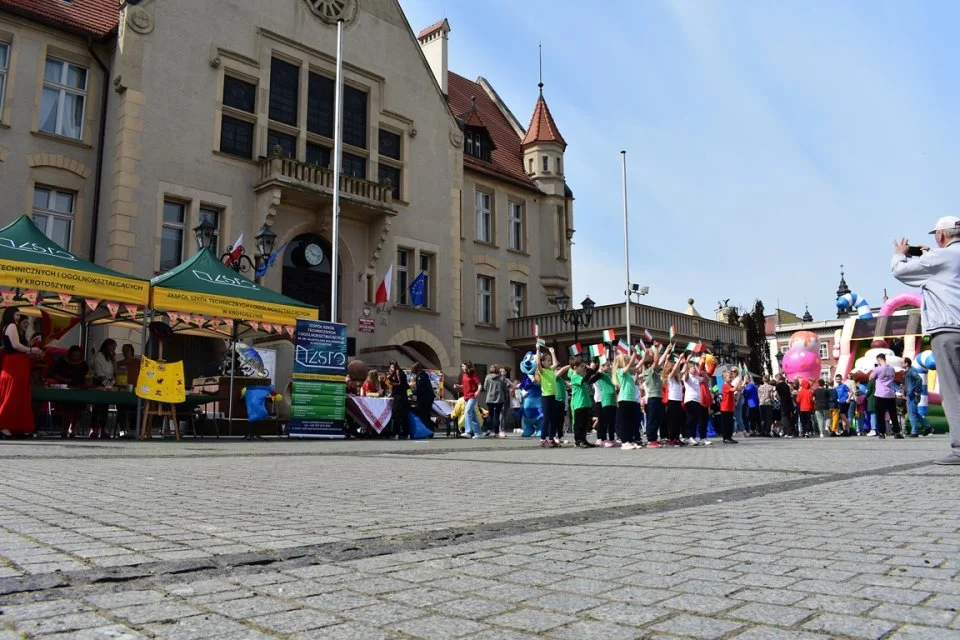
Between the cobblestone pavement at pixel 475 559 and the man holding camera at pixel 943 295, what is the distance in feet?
4.23

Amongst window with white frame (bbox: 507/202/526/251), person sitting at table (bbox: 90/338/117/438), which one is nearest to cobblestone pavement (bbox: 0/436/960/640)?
person sitting at table (bbox: 90/338/117/438)

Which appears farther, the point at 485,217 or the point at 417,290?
the point at 485,217

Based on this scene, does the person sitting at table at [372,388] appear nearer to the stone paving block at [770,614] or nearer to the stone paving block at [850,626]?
the stone paving block at [770,614]

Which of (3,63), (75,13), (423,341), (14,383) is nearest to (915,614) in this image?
(14,383)

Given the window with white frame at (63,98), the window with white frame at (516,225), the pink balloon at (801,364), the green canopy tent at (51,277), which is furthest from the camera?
the window with white frame at (516,225)

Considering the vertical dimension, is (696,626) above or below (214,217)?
below

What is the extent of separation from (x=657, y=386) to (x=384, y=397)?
7.61 metres

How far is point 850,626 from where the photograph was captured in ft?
7.58

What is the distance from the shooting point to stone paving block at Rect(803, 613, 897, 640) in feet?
7.34

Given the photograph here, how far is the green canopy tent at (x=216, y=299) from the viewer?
15.2 m

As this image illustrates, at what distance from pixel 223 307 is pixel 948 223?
41.1 feet

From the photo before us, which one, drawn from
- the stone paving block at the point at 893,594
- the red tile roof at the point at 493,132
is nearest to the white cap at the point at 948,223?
the stone paving block at the point at 893,594

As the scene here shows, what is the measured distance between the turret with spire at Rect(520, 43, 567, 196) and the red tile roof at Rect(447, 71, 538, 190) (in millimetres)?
552

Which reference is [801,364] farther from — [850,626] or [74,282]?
[850,626]
